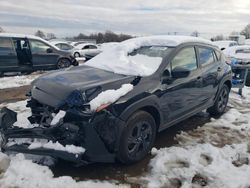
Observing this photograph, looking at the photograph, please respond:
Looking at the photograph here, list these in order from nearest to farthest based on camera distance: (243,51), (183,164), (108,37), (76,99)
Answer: (76,99)
(183,164)
(243,51)
(108,37)

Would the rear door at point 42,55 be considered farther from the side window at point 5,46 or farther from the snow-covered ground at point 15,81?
the side window at point 5,46

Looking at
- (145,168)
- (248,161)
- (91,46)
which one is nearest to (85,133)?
(145,168)

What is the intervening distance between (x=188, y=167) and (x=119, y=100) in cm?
138

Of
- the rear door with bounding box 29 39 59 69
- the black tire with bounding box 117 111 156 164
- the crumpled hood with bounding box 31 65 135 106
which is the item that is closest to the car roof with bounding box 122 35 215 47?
the crumpled hood with bounding box 31 65 135 106

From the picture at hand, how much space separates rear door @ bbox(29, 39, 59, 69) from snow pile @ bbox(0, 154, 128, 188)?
8697mm

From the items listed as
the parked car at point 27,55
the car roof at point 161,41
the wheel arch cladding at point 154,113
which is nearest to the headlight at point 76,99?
the wheel arch cladding at point 154,113

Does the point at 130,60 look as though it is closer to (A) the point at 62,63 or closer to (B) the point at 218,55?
(B) the point at 218,55

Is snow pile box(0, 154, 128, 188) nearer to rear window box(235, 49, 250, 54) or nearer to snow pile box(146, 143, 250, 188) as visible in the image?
snow pile box(146, 143, 250, 188)

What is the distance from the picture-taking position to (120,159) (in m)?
3.90

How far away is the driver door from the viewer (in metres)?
4.57

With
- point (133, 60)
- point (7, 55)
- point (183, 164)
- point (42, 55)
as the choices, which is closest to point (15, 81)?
point (7, 55)

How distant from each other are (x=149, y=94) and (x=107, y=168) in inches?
46.4

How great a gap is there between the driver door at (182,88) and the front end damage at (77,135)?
115cm

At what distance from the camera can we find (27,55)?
38.5ft
